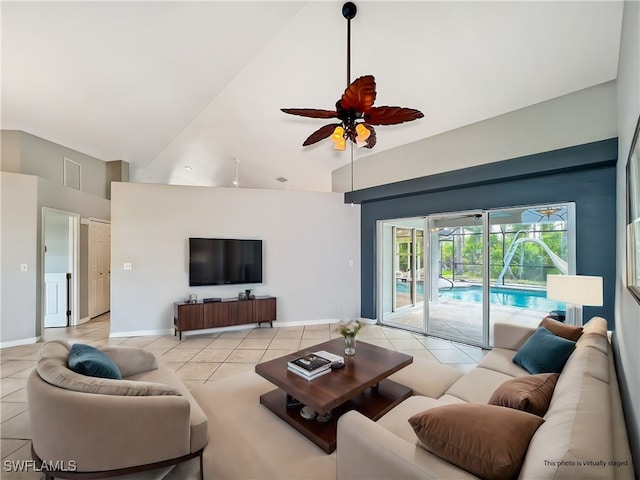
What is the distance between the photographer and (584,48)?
272 cm

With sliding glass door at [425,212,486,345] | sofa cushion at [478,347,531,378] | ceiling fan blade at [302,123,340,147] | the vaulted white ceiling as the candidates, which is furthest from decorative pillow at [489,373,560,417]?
the vaulted white ceiling

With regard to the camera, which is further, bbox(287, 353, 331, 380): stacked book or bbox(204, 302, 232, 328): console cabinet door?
bbox(204, 302, 232, 328): console cabinet door

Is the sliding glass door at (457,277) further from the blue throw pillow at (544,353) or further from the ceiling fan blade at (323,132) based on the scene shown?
the ceiling fan blade at (323,132)

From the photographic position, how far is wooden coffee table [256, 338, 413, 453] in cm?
189

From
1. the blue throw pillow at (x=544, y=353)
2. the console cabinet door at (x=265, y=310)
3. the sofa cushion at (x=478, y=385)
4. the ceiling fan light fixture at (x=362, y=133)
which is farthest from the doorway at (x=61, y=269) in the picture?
the blue throw pillow at (x=544, y=353)

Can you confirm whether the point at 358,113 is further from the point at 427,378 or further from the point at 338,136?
the point at 427,378

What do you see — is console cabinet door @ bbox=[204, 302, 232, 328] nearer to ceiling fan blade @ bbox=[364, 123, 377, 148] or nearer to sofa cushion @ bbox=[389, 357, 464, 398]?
sofa cushion @ bbox=[389, 357, 464, 398]

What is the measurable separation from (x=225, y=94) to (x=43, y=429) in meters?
4.35

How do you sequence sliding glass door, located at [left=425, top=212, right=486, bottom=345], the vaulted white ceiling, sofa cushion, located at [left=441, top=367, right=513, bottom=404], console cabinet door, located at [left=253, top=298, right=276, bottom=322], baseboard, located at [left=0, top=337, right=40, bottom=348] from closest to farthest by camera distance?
sofa cushion, located at [left=441, top=367, right=513, bottom=404] < the vaulted white ceiling < baseboard, located at [left=0, top=337, right=40, bottom=348] < sliding glass door, located at [left=425, top=212, right=486, bottom=345] < console cabinet door, located at [left=253, top=298, right=276, bottom=322]

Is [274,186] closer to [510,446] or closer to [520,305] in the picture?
[520,305]

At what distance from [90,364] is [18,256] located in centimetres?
420

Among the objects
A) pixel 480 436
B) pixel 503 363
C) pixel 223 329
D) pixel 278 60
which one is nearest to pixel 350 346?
pixel 503 363

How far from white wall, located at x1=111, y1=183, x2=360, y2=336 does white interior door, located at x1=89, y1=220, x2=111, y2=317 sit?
188 cm

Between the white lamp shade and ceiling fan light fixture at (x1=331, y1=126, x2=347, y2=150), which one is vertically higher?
ceiling fan light fixture at (x1=331, y1=126, x2=347, y2=150)
